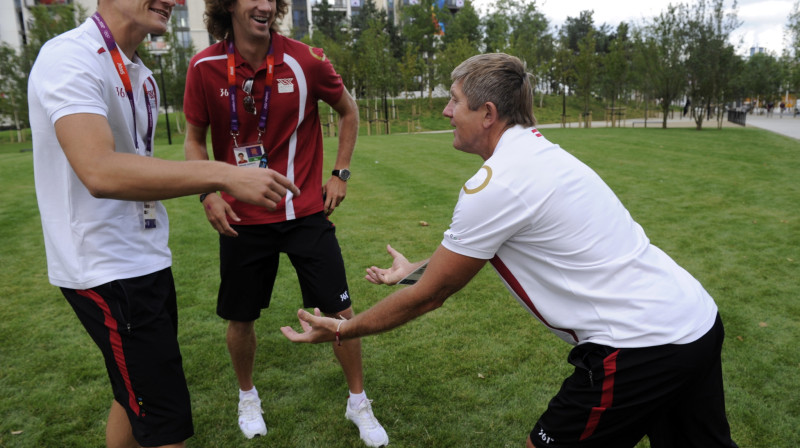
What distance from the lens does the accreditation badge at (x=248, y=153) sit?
3.34 meters

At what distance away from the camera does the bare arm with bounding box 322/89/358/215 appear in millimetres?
3690

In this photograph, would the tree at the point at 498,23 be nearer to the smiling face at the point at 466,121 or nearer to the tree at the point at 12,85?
the tree at the point at 12,85

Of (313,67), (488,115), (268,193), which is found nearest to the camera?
(268,193)

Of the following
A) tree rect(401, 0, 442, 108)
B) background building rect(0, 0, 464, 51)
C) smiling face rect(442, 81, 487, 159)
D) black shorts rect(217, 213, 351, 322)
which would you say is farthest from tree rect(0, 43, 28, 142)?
smiling face rect(442, 81, 487, 159)

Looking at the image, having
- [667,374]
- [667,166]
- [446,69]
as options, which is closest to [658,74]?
[446,69]

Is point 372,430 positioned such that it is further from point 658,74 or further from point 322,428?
point 658,74

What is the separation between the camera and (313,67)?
11.3ft

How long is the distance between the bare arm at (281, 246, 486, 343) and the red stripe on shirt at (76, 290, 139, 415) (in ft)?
2.20

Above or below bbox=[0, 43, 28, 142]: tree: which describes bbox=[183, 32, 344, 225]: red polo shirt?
below

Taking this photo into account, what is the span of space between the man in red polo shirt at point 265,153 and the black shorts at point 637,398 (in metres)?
1.68

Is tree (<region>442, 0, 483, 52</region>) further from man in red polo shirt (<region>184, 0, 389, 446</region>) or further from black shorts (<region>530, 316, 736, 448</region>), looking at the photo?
black shorts (<region>530, 316, 736, 448</region>)

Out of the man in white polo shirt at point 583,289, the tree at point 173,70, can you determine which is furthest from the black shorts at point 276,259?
the tree at point 173,70

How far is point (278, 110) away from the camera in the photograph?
3.33 m

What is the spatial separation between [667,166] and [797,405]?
11.8m
